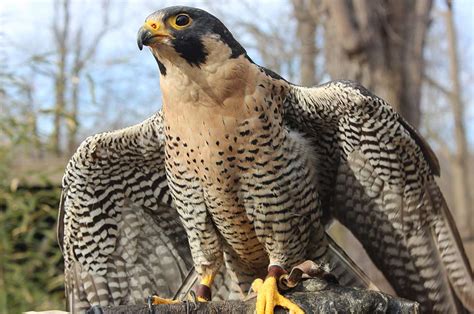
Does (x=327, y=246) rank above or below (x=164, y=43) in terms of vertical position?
below

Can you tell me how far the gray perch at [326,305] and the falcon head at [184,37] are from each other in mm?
1001

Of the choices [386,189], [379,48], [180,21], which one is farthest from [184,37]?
[379,48]

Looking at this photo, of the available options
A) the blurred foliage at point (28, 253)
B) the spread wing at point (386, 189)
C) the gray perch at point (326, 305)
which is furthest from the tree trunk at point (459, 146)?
the gray perch at point (326, 305)

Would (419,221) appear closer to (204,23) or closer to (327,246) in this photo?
(327,246)

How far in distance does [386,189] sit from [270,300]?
3.18 ft

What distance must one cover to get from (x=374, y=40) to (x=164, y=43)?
11.4 ft

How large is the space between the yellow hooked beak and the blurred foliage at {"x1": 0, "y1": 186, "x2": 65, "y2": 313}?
8.66ft

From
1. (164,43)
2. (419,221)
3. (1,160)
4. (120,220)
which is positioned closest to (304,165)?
(419,221)

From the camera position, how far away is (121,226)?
135 inches

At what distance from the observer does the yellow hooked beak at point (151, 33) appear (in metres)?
2.51

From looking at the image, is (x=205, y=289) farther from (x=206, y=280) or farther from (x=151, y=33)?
(x=151, y=33)

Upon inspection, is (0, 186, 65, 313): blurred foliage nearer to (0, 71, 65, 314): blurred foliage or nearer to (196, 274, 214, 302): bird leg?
(0, 71, 65, 314): blurred foliage

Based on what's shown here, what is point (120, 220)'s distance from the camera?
342cm

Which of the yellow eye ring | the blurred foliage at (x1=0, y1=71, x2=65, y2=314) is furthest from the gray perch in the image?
the blurred foliage at (x1=0, y1=71, x2=65, y2=314)
